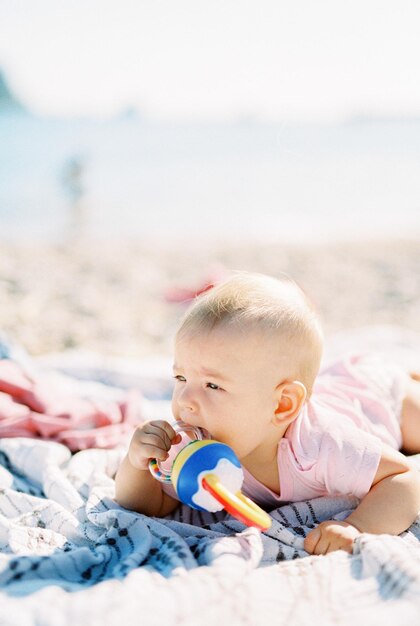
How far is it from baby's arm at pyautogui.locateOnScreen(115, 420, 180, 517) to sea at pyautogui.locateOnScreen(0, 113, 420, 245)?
2349 millimetres

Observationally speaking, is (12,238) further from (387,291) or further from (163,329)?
(387,291)

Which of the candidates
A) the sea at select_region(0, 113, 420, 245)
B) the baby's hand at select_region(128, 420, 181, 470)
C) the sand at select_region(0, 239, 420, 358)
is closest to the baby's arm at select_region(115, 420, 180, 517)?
the baby's hand at select_region(128, 420, 181, 470)

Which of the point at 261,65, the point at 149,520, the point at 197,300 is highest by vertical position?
the point at 261,65

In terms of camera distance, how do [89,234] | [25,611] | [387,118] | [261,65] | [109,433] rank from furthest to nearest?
[387,118]
[261,65]
[89,234]
[109,433]
[25,611]

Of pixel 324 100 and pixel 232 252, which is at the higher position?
pixel 324 100

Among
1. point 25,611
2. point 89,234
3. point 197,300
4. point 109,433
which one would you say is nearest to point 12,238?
point 89,234

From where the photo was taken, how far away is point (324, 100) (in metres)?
23.5

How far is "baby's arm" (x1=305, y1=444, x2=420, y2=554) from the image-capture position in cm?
152

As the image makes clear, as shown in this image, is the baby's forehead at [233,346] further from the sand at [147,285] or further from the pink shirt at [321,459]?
the sand at [147,285]

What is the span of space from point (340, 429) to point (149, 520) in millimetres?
498

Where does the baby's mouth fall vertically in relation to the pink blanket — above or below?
above

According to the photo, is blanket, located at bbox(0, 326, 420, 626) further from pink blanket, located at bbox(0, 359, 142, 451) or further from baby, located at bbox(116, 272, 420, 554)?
pink blanket, located at bbox(0, 359, 142, 451)

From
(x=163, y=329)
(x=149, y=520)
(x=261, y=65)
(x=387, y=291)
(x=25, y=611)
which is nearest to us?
(x=25, y=611)

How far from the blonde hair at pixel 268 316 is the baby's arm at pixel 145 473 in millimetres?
220
